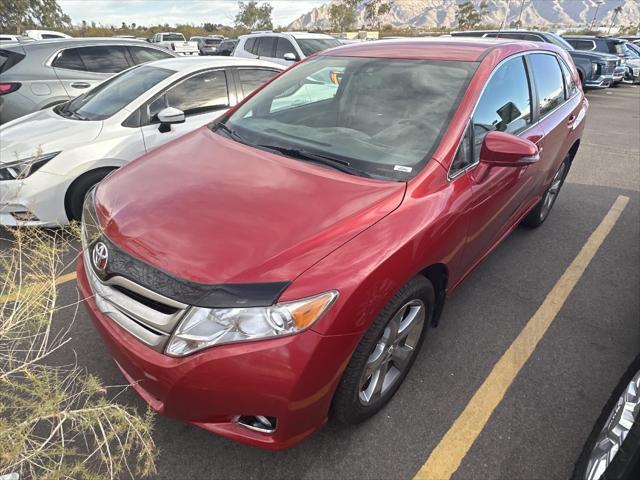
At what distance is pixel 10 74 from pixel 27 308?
5630 millimetres

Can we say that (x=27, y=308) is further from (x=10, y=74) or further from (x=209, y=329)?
(x=10, y=74)

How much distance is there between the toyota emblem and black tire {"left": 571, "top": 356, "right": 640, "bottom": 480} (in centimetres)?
207

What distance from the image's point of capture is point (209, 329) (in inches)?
59.6

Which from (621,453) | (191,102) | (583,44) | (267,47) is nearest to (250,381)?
(621,453)

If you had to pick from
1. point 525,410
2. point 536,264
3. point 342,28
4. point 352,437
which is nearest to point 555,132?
point 536,264

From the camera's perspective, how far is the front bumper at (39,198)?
131 inches

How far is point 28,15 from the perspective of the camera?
3350 centimetres

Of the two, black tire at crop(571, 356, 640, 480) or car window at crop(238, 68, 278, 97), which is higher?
car window at crop(238, 68, 278, 97)

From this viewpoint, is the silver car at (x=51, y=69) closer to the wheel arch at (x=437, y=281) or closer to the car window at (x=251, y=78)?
the car window at (x=251, y=78)

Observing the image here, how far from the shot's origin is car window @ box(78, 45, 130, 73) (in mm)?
6156

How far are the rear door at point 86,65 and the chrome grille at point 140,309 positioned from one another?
5164 millimetres

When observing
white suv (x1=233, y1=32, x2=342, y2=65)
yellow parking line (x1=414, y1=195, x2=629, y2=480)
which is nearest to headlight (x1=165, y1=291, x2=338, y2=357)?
yellow parking line (x1=414, y1=195, x2=629, y2=480)

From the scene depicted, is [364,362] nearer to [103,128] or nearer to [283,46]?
[103,128]

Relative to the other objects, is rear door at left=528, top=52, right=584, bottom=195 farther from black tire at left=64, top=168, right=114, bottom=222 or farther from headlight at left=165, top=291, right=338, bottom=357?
black tire at left=64, top=168, right=114, bottom=222
